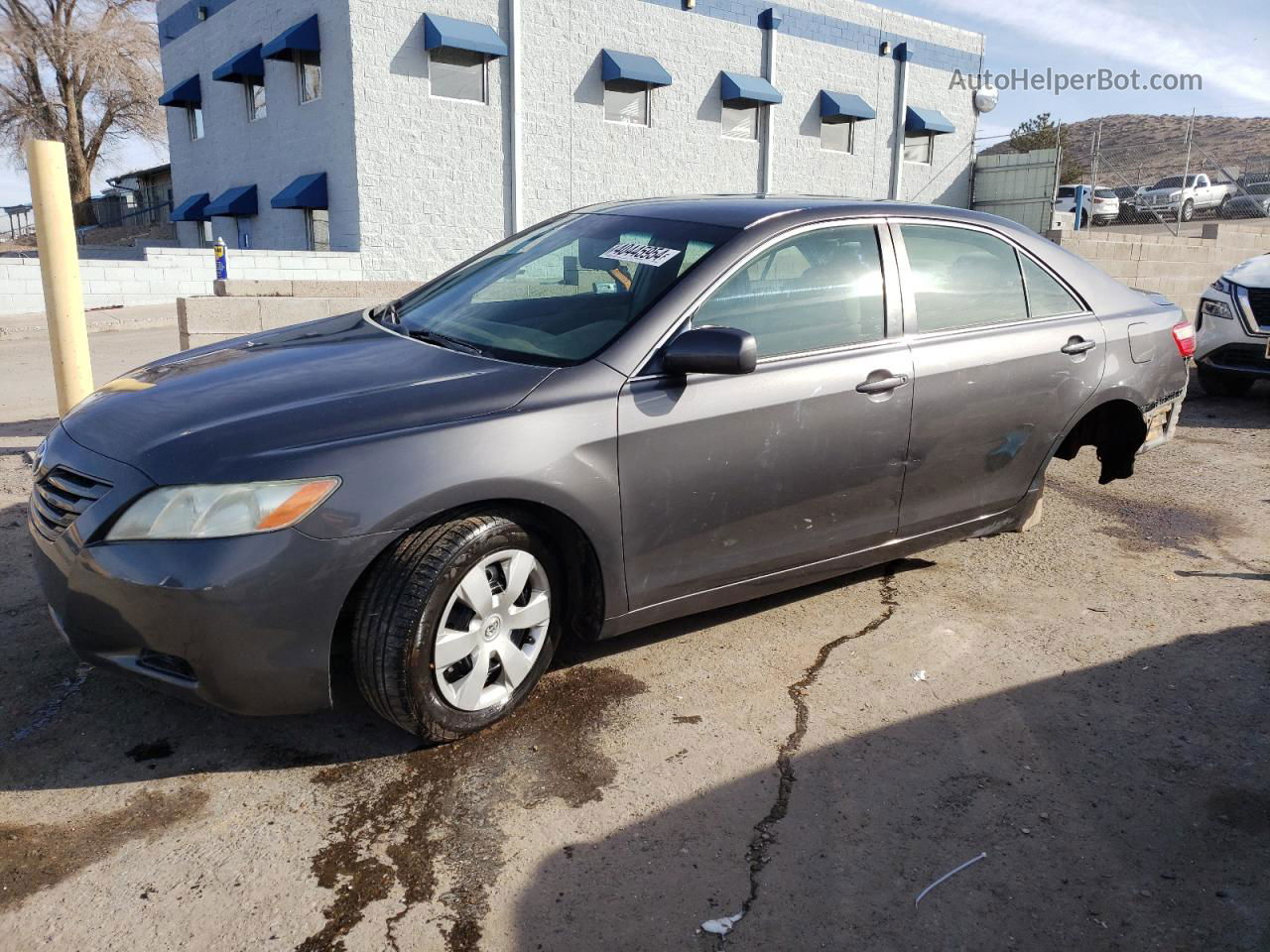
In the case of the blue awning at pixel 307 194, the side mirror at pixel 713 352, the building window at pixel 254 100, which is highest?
the building window at pixel 254 100

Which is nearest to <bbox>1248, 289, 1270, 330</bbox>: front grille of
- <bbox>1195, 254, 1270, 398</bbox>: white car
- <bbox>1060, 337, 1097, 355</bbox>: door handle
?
<bbox>1195, 254, 1270, 398</bbox>: white car

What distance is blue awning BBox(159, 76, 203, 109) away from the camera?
79.5 feet

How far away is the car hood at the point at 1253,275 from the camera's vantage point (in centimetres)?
863

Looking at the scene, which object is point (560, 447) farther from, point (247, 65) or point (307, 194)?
point (247, 65)

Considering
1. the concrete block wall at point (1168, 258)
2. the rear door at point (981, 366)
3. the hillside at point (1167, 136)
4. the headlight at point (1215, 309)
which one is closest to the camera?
the rear door at point (981, 366)

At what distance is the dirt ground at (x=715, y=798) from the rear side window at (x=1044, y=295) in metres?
1.32

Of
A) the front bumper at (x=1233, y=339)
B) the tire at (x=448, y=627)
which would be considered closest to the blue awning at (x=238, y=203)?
the front bumper at (x=1233, y=339)

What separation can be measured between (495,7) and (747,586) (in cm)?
1776

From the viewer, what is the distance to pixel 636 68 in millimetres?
20031

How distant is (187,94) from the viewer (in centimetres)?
2434

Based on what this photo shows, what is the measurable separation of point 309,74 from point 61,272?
→ 15.1 meters

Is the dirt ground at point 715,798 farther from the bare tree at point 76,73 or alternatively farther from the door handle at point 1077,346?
the bare tree at point 76,73

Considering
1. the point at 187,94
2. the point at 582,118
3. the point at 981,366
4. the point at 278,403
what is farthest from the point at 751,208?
the point at 187,94

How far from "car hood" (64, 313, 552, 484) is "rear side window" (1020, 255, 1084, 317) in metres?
2.43
